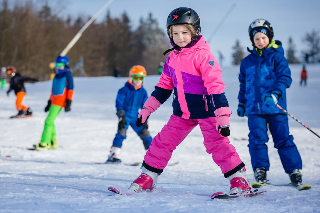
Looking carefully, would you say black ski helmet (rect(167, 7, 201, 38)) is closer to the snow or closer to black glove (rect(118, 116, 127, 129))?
the snow

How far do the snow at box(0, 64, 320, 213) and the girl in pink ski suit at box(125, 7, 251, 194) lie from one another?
25cm

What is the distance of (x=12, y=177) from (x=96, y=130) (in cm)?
671

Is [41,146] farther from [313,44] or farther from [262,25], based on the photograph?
[313,44]

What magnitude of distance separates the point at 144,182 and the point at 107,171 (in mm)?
1870

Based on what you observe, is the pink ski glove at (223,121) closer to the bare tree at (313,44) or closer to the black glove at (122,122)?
the black glove at (122,122)

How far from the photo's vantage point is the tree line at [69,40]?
4328 centimetres

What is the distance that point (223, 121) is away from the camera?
2.97 meters

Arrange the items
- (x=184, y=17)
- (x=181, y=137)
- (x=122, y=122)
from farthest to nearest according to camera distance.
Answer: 1. (x=122, y=122)
2. (x=181, y=137)
3. (x=184, y=17)

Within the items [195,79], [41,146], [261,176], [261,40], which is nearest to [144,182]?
[195,79]

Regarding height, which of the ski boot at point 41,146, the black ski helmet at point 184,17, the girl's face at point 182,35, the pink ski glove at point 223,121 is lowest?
the ski boot at point 41,146

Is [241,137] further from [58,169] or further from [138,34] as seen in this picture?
[138,34]

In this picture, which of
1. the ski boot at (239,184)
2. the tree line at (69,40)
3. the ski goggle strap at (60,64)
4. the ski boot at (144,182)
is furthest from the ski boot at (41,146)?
the tree line at (69,40)

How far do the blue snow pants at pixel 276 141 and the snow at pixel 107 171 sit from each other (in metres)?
0.36

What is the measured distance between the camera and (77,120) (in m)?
12.3
